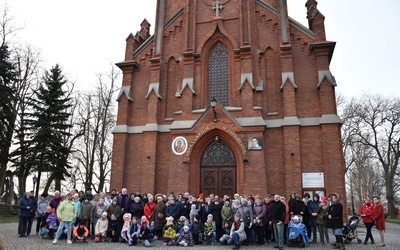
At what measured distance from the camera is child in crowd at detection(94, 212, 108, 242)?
1162cm

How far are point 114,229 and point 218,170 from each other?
729 cm

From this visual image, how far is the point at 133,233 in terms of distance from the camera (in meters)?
11.2

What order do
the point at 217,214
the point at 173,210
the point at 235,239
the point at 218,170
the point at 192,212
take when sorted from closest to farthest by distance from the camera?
the point at 235,239
the point at 192,212
the point at 217,214
the point at 173,210
the point at 218,170

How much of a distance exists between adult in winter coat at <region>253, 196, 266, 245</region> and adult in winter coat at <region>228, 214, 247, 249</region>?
2.06 ft

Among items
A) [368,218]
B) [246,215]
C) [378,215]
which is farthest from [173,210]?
[378,215]

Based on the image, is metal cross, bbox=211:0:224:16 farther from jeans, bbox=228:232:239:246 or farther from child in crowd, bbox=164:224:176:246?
jeans, bbox=228:232:239:246

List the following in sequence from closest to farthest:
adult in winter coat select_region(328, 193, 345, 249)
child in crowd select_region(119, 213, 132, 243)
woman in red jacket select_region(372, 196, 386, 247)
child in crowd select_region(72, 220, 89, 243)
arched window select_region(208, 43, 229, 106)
→ adult in winter coat select_region(328, 193, 345, 249)
woman in red jacket select_region(372, 196, 386, 247)
child in crowd select_region(72, 220, 89, 243)
child in crowd select_region(119, 213, 132, 243)
arched window select_region(208, 43, 229, 106)

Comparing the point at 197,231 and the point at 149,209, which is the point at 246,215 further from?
the point at 149,209

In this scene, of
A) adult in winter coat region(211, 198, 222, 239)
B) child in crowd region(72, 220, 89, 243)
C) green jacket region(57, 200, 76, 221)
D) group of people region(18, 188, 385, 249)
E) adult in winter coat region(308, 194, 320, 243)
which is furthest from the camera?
adult in winter coat region(211, 198, 222, 239)

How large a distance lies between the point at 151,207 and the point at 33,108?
18.2m

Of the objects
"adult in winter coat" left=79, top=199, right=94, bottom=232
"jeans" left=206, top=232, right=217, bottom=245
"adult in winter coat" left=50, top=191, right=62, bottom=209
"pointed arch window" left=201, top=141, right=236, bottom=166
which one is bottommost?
"jeans" left=206, top=232, right=217, bottom=245

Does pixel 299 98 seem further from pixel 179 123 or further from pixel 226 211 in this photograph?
pixel 226 211

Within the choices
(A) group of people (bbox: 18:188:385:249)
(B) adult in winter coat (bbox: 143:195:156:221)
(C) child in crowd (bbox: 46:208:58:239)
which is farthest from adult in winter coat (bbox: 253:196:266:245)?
(C) child in crowd (bbox: 46:208:58:239)

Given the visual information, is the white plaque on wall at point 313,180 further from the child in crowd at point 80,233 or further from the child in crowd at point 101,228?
the child in crowd at point 80,233
